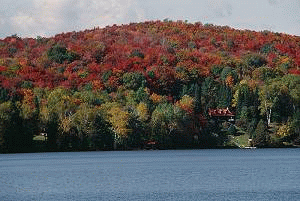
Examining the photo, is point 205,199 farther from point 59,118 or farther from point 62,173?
point 59,118

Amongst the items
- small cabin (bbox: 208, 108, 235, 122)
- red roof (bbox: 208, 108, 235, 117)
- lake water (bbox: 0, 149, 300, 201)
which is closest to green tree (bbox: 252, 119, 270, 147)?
small cabin (bbox: 208, 108, 235, 122)

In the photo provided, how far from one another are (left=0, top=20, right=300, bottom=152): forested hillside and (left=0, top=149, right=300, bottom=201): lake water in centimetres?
3545

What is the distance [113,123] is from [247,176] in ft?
227

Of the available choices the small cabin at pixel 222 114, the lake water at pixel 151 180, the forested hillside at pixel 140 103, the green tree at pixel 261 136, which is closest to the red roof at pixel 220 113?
the small cabin at pixel 222 114

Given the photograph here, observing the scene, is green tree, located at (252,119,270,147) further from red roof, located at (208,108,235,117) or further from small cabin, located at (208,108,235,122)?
red roof, located at (208,108,235,117)

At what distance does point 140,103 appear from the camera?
155 metres

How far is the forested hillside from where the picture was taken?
134500mm

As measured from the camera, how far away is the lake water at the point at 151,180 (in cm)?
5709

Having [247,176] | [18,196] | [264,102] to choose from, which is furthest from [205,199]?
[264,102]

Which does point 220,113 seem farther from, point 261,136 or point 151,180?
point 151,180

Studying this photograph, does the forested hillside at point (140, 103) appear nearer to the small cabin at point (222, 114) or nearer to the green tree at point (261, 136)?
the green tree at point (261, 136)

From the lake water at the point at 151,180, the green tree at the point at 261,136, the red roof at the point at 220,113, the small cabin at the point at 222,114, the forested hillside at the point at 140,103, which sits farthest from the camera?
the red roof at the point at 220,113

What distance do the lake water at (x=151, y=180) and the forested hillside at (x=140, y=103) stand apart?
35447 millimetres

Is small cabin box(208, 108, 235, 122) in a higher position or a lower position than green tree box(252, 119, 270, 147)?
higher
